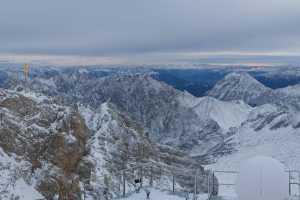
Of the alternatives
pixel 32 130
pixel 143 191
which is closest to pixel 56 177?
pixel 32 130

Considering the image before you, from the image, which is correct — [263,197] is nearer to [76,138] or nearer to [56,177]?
[56,177]

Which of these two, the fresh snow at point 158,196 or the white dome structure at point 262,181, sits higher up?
the white dome structure at point 262,181

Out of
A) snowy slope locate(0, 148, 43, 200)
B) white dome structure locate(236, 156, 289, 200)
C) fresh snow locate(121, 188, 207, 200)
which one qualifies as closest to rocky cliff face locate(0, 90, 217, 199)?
snowy slope locate(0, 148, 43, 200)

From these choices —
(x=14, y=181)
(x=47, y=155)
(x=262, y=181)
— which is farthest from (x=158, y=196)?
(x=47, y=155)

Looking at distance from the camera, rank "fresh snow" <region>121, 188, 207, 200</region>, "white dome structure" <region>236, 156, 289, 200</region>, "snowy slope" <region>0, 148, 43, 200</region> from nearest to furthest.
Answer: "white dome structure" <region>236, 156, 289, 200</region>
"fresh snow" <region>121, 188, 207, 200</region>
"snowy slope" <region>0, 148, 43, 200</region>

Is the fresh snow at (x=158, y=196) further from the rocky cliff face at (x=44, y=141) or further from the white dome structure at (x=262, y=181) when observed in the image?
the rocky cliff face at (x=44, y=141)

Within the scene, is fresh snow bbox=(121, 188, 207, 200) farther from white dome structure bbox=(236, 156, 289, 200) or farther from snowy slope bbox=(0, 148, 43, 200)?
snowy slope bbox=(0, 148, 43, 200)

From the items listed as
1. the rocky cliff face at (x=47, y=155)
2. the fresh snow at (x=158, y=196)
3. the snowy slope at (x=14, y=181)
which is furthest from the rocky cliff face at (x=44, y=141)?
the fresh snow at (x=158, y=196)

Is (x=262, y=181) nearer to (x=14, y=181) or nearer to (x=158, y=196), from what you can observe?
(x=158, y=196)
